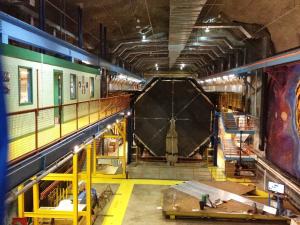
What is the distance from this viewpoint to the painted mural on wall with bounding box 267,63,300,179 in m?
13.9

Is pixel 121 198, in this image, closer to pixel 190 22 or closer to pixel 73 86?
pixel 73 86

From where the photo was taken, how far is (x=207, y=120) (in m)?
21.5

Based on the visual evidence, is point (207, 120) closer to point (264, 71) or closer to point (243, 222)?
point (264, 71)

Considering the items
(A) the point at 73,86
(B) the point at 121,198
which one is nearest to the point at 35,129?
(A) the point at 73,86

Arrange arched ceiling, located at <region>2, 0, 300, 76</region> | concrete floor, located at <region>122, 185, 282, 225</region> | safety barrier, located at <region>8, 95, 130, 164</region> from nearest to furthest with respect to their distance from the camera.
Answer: safety barrier, located at <region>8, 95, 130, 164</region>, concrete floor, located at <region>122, 185, 282, 225</region>, arched ceiling, located at <region>2, 0, 300, 76</region>

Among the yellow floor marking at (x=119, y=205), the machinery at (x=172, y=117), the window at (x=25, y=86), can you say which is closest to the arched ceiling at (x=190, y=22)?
the machinery at (x=172, y=117)

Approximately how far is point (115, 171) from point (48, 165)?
12.6 meters

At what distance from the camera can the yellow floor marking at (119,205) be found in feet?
43.3

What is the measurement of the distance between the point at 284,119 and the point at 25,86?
38.0 ft

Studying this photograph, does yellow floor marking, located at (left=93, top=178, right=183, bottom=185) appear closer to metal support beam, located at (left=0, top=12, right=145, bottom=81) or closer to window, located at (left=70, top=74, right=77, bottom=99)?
window, located at (left=70, top=74, right=77, bottom=99)

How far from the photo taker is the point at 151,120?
21828 mm

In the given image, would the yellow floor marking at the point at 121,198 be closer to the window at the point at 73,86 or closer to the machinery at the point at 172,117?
the machinery at the point at 172,117

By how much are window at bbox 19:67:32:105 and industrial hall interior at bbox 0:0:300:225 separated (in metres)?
0.07

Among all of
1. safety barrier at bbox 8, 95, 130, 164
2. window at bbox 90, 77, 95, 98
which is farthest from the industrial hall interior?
window at bbox 90, 77, 95, 98
